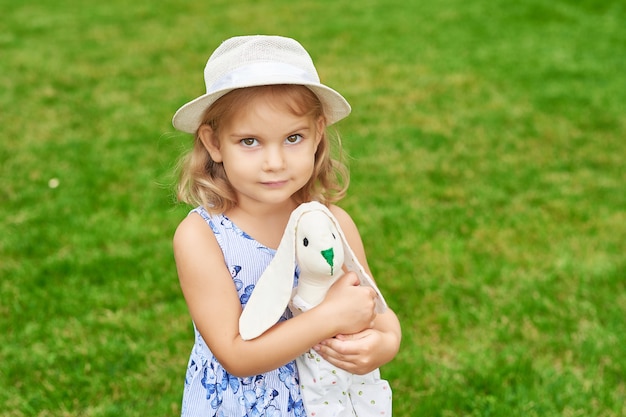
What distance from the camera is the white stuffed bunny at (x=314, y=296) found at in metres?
1.71

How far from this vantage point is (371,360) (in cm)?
184

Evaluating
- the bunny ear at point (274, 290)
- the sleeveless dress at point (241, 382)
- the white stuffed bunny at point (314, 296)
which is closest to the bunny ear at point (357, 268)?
the white stuffed bunny at point (314, 296)

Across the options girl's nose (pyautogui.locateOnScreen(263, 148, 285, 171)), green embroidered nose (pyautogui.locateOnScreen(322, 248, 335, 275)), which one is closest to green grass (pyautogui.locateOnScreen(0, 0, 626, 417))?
girl's nose (pyautogui.locateOnScreen(263, 148, 285, 171))

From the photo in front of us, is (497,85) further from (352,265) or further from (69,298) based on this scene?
(352,265)

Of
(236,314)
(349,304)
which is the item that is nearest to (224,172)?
(236,314)

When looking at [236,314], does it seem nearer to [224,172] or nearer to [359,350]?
[359,350]

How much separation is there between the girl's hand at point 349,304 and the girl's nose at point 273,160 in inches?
12.6

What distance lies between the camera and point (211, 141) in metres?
1.97

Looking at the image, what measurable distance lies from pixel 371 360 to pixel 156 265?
8.24ft

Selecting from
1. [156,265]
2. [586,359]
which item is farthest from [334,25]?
[586,359]

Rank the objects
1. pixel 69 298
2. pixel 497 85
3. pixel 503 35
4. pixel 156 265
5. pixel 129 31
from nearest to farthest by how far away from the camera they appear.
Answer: pixel 69 298 < pixel 156 265 < pixel 497 85 < pixel 503 35 < pixel 129 31

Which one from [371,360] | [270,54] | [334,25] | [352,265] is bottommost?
[334,25]

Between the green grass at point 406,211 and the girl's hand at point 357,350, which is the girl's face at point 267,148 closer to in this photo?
the girl's hand at point 357,350

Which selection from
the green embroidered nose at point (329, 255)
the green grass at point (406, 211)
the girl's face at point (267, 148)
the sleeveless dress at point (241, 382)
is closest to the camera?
the green embroidered nose at point (329, 255)
